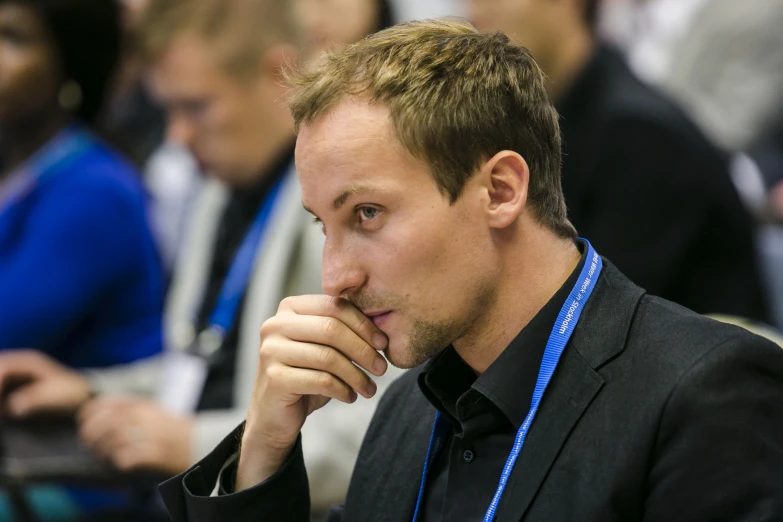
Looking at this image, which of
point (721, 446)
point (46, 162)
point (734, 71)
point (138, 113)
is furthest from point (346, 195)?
point (138, 113)

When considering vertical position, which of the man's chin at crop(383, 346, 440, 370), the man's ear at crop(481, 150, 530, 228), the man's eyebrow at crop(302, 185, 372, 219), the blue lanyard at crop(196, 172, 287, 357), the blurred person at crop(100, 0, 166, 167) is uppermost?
the blurred person at crop(100, 0, 166, 167)

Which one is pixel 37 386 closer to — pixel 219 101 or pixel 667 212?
pixel 219 101

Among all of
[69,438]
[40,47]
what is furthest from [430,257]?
[40,47]

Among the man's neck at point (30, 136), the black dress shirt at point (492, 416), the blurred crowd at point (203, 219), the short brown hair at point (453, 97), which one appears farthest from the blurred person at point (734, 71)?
the black dress shirt at point (492, 416)

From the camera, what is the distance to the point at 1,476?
2629 mm

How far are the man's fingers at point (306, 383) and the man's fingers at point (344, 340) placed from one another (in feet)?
0.16

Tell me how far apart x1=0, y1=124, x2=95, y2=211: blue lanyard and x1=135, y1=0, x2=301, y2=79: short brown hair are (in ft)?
1.47

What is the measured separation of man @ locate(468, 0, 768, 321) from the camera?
3371mm

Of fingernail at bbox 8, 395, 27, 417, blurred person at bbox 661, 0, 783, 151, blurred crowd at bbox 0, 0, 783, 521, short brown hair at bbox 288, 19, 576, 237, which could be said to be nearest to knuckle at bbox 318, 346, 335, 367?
short brown hair at bbox 288, 19, 576, 237

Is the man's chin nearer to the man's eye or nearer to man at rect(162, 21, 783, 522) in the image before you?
man at rect(162, 21, 783, 522)

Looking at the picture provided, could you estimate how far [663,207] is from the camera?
11.2ft

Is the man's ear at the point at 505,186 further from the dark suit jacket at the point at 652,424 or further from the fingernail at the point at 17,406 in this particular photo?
the fingernail at the point at 17,406

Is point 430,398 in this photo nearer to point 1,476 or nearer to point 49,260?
point 1,476

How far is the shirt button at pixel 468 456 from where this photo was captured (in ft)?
5.14
